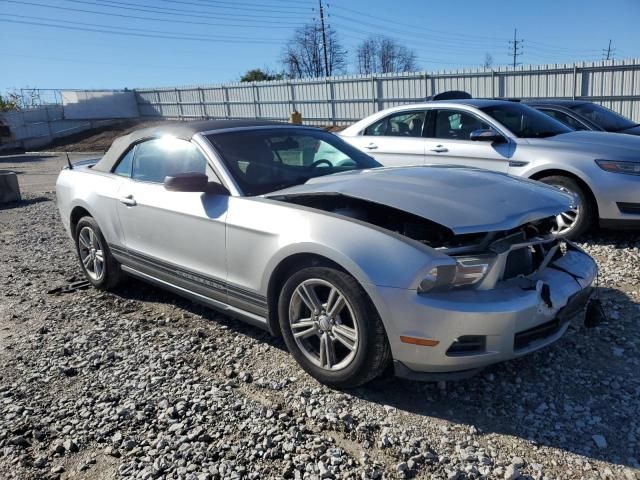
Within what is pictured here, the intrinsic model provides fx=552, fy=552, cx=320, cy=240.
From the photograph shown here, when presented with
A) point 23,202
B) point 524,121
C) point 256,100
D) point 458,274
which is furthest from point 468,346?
point 256,100

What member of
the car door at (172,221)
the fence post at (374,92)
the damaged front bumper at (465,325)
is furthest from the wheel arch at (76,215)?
the fence post at (374,92)

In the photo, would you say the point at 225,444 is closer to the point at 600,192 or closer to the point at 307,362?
the point at 307,362

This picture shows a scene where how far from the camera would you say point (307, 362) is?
130 inches

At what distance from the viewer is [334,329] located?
311cm

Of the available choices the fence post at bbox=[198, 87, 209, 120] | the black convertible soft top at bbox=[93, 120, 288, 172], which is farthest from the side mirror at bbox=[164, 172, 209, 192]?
the fence post at bbox=[198, 87, 209, 120]

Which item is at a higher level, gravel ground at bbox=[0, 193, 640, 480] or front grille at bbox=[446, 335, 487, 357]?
front grille at bbox=[446, 335, 487, 357]

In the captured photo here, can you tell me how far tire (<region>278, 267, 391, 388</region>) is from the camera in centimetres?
291


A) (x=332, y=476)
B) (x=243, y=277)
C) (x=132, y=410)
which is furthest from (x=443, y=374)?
(x=132, y=410)

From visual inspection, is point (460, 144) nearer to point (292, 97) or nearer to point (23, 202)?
point (23, 202)

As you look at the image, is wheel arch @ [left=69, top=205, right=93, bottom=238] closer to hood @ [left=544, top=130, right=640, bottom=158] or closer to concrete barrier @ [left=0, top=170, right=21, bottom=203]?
hood @ [left=544, top=130, right=640, bottom=158]

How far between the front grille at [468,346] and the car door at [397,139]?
4.52m

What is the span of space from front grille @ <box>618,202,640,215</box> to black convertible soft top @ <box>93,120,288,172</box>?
3554 mm

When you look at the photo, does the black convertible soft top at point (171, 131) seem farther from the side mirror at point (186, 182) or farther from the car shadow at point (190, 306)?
the car shadow at point (190, 306)

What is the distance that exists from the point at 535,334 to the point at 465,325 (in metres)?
0.46
